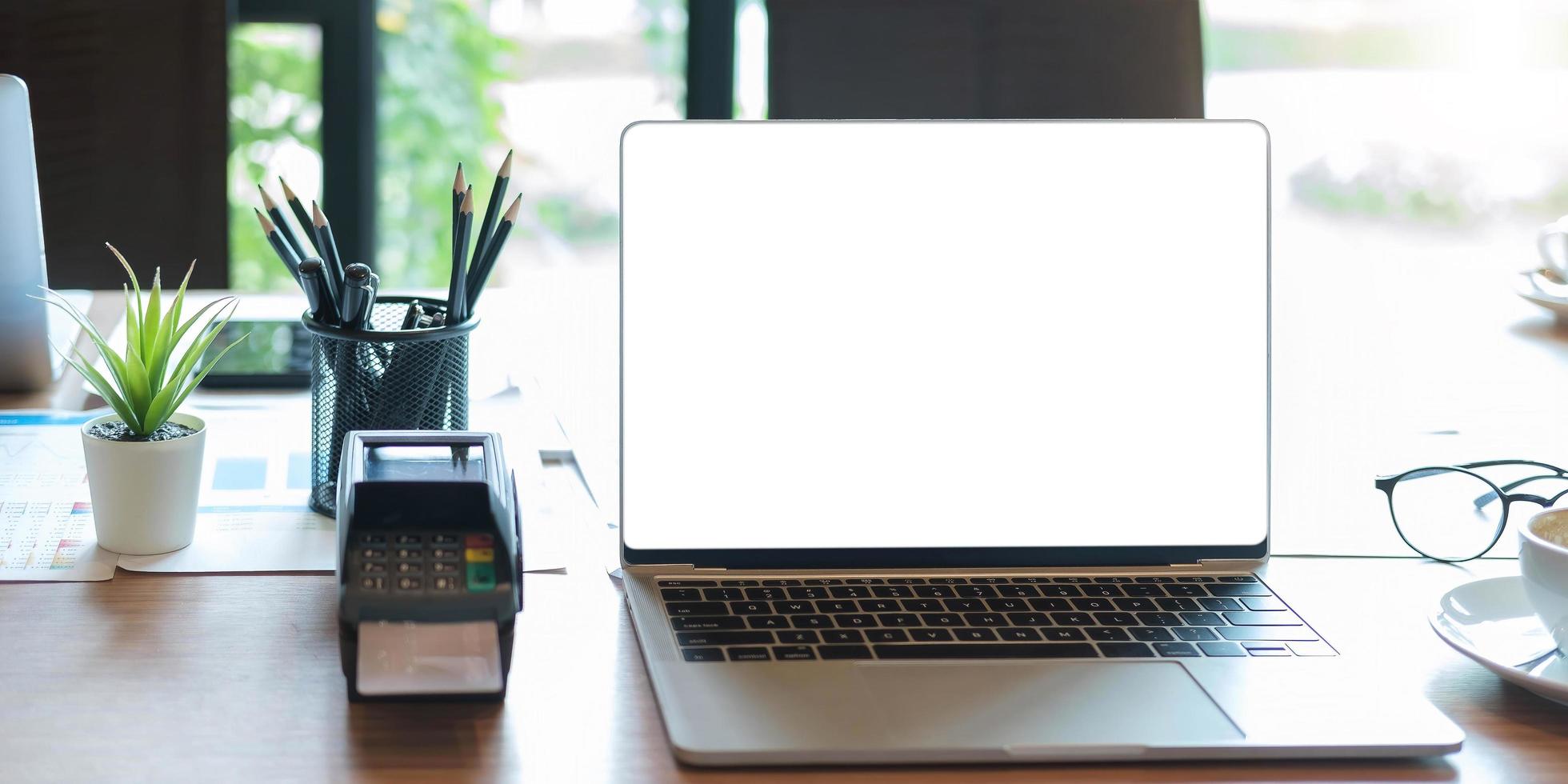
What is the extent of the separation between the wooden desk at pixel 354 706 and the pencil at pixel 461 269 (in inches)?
7.4

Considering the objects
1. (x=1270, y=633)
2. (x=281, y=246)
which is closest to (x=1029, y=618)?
(x=1270, y=633)

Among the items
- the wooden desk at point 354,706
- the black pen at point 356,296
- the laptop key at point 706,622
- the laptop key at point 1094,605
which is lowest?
the wooden desk at point 354,706

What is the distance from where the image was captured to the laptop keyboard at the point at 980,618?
2.09 ft

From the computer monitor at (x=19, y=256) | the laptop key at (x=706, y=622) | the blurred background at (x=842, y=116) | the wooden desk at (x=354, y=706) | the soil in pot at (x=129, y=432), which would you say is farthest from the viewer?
the blurred background at (x=842, y=116)

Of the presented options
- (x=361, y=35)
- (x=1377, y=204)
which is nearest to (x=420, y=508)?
(x=361, y=35)

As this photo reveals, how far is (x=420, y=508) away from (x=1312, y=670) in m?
0.44

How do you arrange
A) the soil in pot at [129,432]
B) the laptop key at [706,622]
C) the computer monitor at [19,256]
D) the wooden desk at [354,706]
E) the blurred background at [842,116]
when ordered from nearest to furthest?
the wooden desk at [354,706] → the laptop key at [706,622] → the soil in pot at [129,432] → the computer monitor at [19,256] → the blurred background at [842,116]

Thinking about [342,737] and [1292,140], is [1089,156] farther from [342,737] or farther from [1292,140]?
[1292,140]

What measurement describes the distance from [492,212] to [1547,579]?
611mm

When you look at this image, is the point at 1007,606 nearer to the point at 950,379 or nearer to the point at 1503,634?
the point at 950,379

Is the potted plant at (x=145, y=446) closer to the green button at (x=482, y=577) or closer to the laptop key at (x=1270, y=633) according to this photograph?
the green button at (x=482, y=577)

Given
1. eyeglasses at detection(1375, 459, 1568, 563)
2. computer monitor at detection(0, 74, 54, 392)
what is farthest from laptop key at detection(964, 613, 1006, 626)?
computer monitor at detection(0, 74, 54, 392)

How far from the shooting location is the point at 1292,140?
335cm

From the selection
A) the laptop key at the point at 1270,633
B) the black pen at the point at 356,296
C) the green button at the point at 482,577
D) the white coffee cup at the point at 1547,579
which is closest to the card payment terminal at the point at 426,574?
the green button at the point at 482,577
